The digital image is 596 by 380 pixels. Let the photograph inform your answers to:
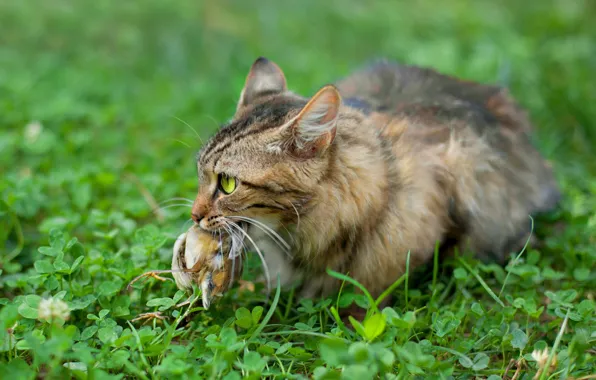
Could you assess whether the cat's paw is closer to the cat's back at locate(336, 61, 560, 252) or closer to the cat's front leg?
the cat's front leg

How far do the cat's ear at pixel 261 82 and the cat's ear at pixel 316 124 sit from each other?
1.72 ft

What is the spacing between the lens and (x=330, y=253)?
8.50ft

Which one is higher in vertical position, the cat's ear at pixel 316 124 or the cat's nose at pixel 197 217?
the cat's ear at pixel 316 124

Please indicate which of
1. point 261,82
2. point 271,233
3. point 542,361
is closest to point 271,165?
point 271,233

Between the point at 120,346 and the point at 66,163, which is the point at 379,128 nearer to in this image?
the point at 120,346

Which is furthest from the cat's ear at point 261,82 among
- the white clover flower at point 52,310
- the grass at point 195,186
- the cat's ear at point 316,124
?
the white clover flower at point 52,310

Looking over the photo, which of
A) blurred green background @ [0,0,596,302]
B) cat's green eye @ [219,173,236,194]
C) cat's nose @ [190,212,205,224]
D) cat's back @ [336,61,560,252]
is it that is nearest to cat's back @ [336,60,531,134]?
cat's back @ [336,61,560,252]

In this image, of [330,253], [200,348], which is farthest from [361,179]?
[200,348]

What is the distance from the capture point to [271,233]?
2529mm

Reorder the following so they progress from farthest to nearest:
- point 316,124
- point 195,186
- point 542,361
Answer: point 195,186 → point 316,124 → point 542,361

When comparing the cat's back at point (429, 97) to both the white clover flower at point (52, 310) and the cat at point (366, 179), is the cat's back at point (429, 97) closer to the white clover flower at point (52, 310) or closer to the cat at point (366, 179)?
the cat at point (366, 179)

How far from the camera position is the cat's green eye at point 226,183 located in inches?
94.7

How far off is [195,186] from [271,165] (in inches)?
48.4

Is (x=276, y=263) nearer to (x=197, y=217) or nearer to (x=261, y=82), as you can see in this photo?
(x=197, y=217)
